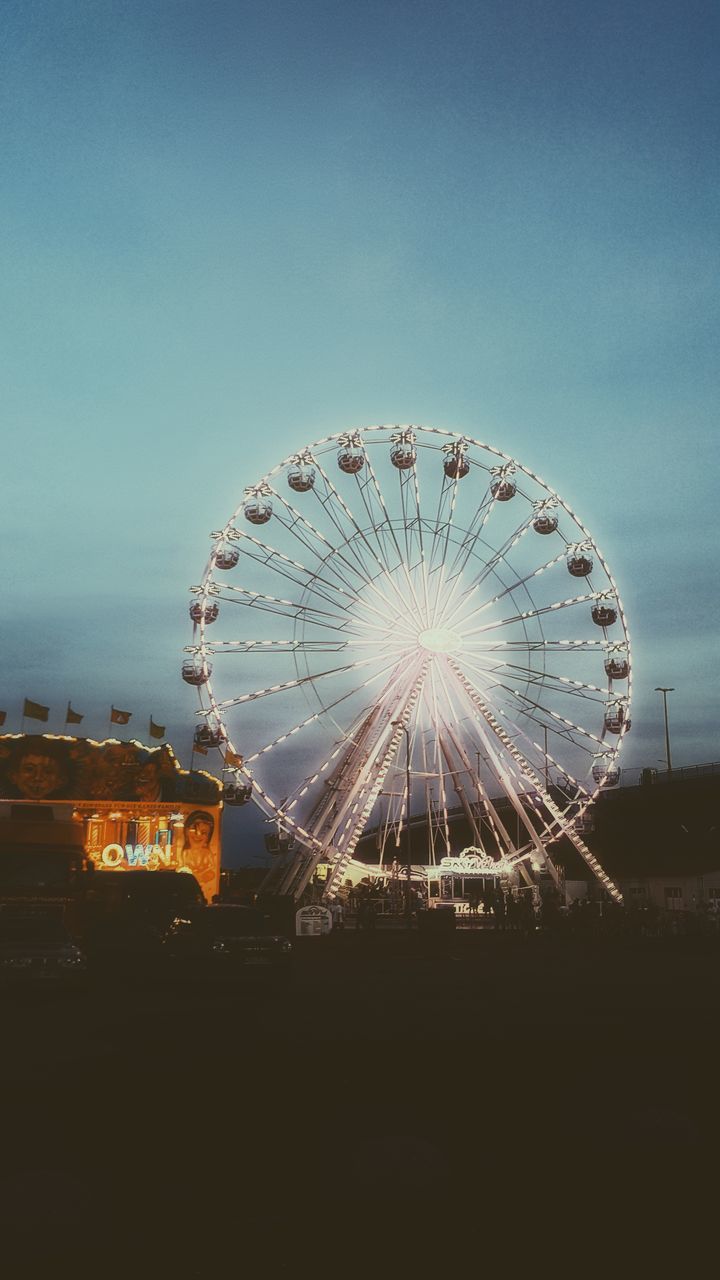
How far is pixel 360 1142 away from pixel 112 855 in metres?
57.1

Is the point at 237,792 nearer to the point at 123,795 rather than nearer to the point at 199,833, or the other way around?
the point at 123,795

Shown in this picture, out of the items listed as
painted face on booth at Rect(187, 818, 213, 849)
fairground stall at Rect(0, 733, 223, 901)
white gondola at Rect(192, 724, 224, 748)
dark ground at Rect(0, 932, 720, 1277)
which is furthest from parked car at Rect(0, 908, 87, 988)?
painted face on booth at Rect(187, 818, 213, 849)

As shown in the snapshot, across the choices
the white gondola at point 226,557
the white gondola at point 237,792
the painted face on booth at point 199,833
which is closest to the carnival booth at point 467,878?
the white gondola at point 237,792

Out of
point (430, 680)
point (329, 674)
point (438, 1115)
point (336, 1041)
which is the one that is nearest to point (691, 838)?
point (430, 680)

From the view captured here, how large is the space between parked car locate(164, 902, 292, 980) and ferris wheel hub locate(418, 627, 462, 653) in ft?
61.4

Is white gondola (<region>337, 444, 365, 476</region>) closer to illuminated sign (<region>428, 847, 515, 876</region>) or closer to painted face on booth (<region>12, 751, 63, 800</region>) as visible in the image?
illuminated sign (<region>428, 847, 515, 876</region>)

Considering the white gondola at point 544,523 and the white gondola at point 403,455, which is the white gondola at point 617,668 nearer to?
the white gondola at point 544,523

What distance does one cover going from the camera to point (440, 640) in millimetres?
38844

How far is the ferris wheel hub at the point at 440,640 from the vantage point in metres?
38.6

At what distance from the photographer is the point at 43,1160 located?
6574mm

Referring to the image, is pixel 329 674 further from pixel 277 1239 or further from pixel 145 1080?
pixel 277 1239

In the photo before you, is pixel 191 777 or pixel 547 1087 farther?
pixel 191 777

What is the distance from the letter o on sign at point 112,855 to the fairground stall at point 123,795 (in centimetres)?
6

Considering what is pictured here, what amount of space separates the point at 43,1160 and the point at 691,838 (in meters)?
53.6
